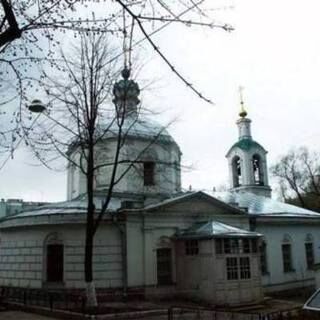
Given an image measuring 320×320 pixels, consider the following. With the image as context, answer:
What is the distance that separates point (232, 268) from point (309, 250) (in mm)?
9733

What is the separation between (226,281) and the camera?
66.8 ft

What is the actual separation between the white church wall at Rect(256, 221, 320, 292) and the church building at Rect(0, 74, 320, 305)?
11cm

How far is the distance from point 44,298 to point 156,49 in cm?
A: 1689

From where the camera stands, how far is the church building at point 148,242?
2062 cm

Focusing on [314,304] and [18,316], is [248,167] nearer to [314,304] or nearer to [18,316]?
[18,316]

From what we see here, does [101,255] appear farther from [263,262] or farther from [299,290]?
[299,290]

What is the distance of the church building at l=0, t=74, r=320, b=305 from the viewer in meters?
20.6

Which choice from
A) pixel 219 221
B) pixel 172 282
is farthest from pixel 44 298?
pixel 219 221

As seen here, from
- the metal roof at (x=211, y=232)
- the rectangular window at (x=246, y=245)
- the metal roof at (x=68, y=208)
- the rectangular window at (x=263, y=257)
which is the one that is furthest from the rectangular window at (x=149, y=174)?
the rectangular window at (x=263, y=257)

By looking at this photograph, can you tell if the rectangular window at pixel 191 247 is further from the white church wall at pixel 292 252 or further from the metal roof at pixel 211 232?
the white church wall at pixel 292 252

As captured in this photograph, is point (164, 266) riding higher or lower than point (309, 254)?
lower

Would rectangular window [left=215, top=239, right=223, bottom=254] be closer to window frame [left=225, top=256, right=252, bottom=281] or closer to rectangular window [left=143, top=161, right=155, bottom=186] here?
window frame [left=225, top=256, right=252, bottom=281]

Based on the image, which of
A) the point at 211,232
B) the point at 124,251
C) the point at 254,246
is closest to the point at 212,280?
the point at 211,232

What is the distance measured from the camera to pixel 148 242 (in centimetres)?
2153
